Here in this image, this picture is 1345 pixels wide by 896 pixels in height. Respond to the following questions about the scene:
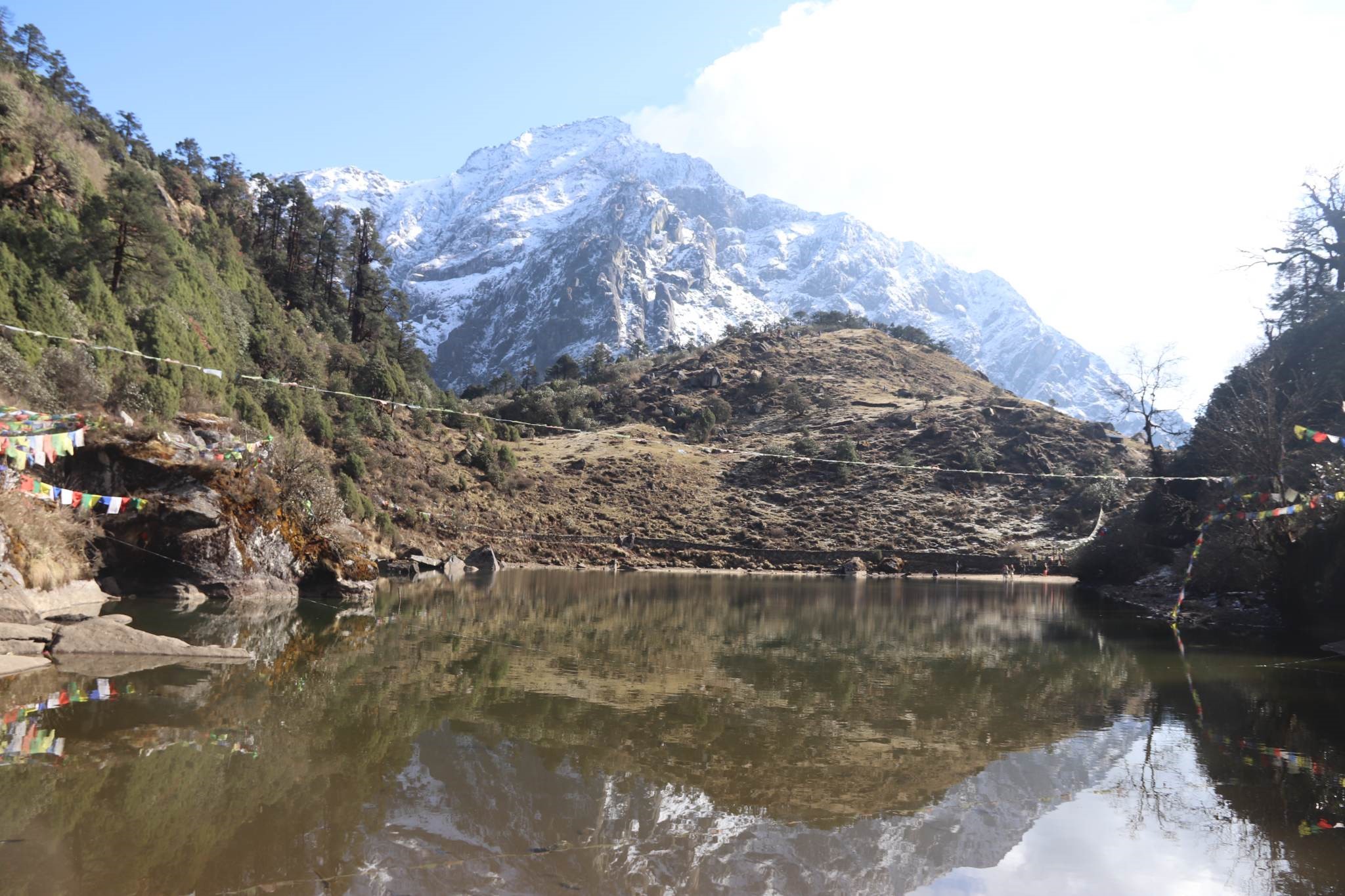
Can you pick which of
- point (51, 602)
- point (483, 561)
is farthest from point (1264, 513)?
point (483, 561)

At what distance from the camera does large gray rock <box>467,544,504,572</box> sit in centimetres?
3684

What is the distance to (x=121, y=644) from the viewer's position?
11.9 meters

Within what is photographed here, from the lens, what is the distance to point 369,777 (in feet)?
22.4

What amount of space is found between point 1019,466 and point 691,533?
82.4ft

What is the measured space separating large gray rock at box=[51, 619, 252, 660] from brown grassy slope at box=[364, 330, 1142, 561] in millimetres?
25233

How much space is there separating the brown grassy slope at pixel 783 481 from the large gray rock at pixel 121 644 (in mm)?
25233

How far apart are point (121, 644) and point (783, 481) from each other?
45.1 meters

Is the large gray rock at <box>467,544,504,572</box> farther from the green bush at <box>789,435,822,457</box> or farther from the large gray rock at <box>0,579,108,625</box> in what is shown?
the green bush at <box>789,435,822,457</box>

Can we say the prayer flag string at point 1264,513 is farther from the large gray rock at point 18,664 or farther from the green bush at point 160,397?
the green bush at point 160,397

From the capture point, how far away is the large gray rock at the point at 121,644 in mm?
11547

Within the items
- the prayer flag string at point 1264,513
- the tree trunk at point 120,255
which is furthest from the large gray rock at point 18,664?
the prayer flag string at point 1264,513

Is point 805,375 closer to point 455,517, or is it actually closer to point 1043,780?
point 455,517

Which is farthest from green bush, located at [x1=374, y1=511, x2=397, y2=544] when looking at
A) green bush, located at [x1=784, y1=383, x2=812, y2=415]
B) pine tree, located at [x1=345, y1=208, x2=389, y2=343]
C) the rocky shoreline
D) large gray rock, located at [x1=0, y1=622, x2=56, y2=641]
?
green bush, located at [x1=784, y1=383, x2=812, y2=415]

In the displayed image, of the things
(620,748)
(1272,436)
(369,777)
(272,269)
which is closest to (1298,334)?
(1272,436)
